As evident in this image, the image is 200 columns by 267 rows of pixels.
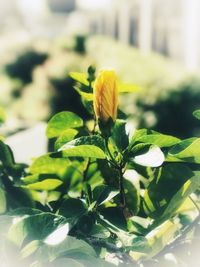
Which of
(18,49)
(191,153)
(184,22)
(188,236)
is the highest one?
(191,153)

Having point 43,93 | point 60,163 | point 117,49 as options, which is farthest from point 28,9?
point 60,163

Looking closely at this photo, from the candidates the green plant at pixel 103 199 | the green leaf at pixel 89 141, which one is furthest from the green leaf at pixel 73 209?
the green leaf at pixel 89 141

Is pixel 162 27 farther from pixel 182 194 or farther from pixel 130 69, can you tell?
pixel 182 194

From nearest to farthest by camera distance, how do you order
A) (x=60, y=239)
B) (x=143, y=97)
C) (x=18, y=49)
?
(x=60, y=239), (x=143, y=97), (x=18, y=49)

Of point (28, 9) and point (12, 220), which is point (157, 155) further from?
point (28, 9)

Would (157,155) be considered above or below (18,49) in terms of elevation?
above

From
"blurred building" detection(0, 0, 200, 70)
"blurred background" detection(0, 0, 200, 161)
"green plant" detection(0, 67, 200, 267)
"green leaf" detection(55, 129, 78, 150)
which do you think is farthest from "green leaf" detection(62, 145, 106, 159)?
"blurred building" detection(0, 0, 200, 70)

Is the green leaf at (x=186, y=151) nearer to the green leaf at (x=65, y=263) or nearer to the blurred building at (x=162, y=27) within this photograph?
the green leaf at (x=65, y=263)

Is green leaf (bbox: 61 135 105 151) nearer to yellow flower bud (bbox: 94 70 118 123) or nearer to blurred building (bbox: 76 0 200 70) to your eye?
yellow flower bud (bbox: 94 70 118 123)

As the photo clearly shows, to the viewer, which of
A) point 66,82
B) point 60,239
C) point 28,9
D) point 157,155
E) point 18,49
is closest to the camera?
point 60,239
